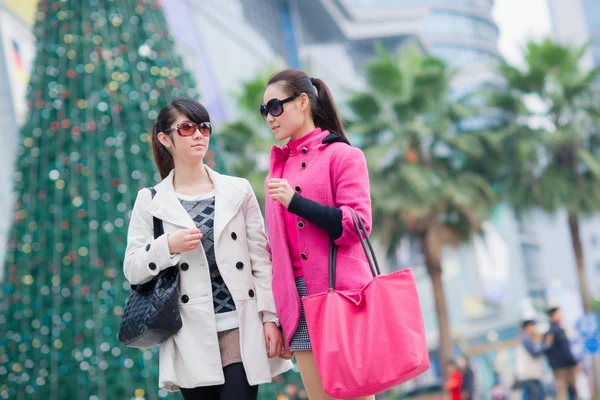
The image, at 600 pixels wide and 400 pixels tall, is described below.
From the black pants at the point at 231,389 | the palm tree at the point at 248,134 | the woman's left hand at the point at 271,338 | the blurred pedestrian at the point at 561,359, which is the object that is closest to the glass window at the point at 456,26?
the palm tree at the point at 248,134

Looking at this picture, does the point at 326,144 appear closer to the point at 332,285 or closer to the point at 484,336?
the point at 332,285

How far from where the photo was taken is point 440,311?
1678cm

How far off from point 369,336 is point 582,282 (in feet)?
52.3

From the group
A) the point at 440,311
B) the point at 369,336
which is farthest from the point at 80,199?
the point at 440,311

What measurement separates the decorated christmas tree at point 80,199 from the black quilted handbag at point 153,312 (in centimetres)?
271

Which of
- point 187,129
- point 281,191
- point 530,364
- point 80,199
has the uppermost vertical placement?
point 80,199

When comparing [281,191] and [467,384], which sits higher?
[281,191]

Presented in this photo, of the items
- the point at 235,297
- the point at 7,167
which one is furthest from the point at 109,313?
the point at 7,167

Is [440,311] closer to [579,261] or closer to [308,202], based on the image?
[579,261]

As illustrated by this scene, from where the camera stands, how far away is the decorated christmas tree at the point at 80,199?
5.32m

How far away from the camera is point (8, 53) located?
9578mm

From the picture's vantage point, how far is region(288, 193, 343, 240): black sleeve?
2500 millimetres

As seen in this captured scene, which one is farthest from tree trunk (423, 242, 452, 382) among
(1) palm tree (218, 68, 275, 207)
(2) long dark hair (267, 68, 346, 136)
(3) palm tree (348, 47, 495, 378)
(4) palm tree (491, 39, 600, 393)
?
(2) long dark hair (267, 68, 346, 136)

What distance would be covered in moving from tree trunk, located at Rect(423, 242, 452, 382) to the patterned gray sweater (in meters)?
14.0
